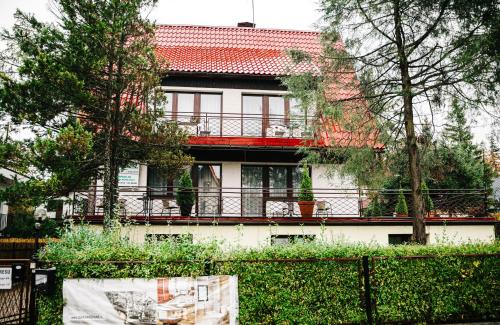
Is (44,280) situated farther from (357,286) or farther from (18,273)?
(357,286)

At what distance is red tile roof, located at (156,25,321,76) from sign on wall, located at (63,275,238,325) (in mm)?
11321

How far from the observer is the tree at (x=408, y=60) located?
9.95m

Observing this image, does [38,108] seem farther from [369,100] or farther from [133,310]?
[369,100]

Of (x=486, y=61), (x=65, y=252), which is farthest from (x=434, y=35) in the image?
(x=65, y=252)

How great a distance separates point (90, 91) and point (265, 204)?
7.50 m

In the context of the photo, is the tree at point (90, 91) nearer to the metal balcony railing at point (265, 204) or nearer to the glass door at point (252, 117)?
the metal balcony railing at point (265, 204)

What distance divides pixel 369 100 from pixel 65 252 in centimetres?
879

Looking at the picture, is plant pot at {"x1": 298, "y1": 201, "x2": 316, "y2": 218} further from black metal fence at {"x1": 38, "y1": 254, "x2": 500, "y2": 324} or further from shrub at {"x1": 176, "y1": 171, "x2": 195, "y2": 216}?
black metal fence at {"x1": 38, "y1": 254, "x2": 500, "y2": 324}

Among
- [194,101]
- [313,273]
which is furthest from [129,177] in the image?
[313,273]

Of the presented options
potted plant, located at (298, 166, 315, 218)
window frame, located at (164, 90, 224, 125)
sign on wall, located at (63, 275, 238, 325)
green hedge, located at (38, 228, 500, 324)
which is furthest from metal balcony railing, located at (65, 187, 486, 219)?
sign on wall, located at (63, 275, 238, 325)

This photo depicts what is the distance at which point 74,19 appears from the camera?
11289mm

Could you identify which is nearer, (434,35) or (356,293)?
(356,293)

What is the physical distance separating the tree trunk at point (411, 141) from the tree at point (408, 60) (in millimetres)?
25

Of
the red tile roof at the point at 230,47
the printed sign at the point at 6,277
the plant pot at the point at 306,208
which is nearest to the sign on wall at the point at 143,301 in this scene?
the printed sign at the point at 6,277
